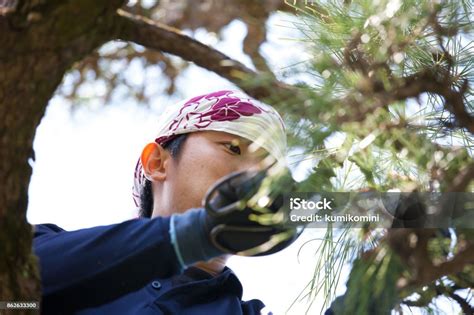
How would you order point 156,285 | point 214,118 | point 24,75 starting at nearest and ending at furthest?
point 24,75 → point 156,285 → point 214,118

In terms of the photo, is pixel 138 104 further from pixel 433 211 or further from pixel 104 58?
pixel 433 211

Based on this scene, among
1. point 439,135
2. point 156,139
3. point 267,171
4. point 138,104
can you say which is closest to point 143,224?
point 267,171

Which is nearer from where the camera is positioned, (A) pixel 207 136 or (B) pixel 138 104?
(A) pixel 207 136

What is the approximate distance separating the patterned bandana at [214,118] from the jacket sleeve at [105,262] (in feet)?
1.22

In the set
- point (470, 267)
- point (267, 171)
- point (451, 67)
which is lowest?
point (470, 267)

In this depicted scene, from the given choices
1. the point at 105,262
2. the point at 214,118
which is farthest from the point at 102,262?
the point at 214,118

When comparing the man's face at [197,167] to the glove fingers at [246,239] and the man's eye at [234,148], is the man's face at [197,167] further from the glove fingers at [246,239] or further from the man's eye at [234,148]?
the glove fingers at [246,239]

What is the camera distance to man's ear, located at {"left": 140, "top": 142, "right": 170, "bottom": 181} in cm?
171

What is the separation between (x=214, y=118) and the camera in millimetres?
1664

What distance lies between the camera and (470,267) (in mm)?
1033

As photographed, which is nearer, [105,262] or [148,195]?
[105,262]

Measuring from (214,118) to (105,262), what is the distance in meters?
0.51

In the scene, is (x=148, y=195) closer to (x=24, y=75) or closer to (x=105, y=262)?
(x=105, y=262)

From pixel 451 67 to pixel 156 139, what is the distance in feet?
2.31
